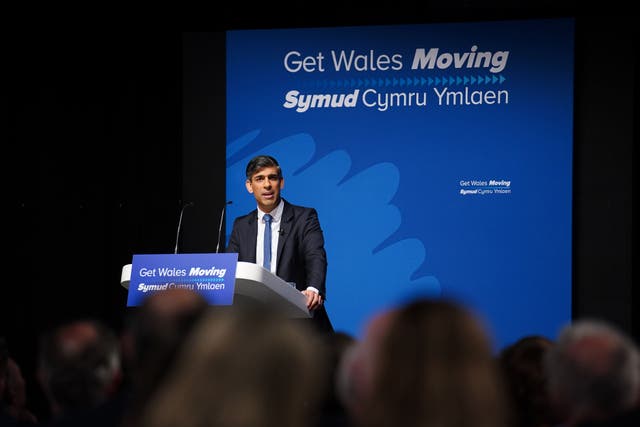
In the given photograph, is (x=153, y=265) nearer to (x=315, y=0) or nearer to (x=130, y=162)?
(x=130, y=162)

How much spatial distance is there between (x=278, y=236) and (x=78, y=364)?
3.95 meters

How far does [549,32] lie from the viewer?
23.3 feet

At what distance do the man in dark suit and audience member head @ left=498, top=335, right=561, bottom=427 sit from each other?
10.8 feet

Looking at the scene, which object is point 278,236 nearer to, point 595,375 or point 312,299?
point 312,299

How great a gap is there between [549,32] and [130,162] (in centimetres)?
329

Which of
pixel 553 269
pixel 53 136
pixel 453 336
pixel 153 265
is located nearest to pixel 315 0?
pixel 53 136

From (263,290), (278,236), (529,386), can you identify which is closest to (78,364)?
(529,386)

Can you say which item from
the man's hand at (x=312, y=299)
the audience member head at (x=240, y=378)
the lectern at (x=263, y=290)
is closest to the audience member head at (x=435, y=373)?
the audience member head at (x=240, y=378)

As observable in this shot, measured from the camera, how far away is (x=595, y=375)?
1828 mm

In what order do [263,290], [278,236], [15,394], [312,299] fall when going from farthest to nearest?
[278,236] < [312,299] < [263,290] < [15,394]

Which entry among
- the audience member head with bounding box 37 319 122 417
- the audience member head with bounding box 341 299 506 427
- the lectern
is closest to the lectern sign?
the lectern

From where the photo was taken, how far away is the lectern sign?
4.32 meters

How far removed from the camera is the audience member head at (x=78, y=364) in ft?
6.77

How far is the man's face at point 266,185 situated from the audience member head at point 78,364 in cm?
395
